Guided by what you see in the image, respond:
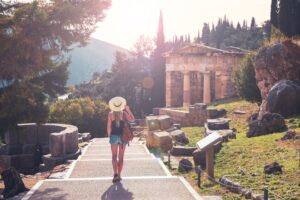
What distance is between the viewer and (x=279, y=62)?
22.5m

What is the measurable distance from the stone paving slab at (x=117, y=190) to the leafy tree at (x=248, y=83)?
64.5 feet

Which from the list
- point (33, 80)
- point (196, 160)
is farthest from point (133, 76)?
point (196, 160)

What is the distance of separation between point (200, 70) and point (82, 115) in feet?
42.6

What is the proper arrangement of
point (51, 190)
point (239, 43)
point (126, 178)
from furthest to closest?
point (239, 43) → point (126, 178) → point (51, 190)

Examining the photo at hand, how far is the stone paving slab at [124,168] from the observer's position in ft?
38.4

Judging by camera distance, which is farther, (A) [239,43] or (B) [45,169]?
(A) [239,43]

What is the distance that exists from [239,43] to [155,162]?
74.0 metres

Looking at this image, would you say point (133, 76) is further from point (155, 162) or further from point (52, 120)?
point (155, 162)

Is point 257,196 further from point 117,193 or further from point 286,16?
point 286,16

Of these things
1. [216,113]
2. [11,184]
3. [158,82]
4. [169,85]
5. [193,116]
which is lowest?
[11,184]

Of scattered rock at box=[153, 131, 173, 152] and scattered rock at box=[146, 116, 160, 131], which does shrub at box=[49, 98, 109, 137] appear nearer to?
scattered rock at box=[146, 116, 160, 131]

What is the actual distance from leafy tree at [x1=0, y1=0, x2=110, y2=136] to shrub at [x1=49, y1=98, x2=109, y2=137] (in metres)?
18.3

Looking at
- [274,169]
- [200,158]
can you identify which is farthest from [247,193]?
[200,158]

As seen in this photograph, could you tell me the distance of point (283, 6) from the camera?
36094mm
